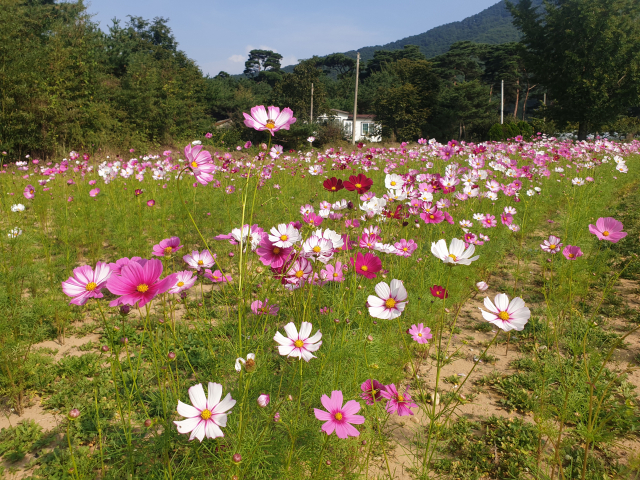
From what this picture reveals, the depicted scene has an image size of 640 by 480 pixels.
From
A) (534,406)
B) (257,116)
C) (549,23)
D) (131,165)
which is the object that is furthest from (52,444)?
(549,23)

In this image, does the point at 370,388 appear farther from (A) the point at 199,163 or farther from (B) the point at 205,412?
(A) the point at 199,163

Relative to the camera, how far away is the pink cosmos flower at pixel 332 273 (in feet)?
4.46

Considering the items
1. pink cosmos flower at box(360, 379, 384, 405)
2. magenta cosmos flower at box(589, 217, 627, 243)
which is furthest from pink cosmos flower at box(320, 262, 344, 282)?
magenta cosmos flower at box(589, 217, 627, 243)

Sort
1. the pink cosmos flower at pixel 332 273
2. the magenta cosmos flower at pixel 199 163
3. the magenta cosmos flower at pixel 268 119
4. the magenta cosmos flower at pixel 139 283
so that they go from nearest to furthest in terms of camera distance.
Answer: the magenta cosmos flower at pixel 139 283 < the magenta cosmos flower at pixel 199 163 < the magenta cosmos flower at pixel 268 119 < the pink cosmos flower at pixel 332 273

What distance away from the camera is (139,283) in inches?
30.9

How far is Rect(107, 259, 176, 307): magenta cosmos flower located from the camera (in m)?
0.74

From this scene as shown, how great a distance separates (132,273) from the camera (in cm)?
77

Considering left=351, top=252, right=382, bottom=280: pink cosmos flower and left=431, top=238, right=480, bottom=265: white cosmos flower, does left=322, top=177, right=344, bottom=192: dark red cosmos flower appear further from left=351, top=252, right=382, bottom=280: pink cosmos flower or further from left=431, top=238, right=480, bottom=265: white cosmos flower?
left=431, top=238, right=480, bottom=265: white cosmos flower

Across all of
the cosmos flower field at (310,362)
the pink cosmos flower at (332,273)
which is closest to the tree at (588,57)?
the cosmos flower field at (310,362)

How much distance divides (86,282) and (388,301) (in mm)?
806

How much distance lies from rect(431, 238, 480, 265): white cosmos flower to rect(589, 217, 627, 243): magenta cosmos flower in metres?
0.50

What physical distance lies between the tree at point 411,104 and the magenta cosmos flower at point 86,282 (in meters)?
26.0

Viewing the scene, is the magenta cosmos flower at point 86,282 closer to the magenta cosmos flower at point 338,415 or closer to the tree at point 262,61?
the magenta cosmos flower at point 338,415

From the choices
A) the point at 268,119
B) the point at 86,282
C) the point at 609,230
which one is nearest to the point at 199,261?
the point at 86,282
